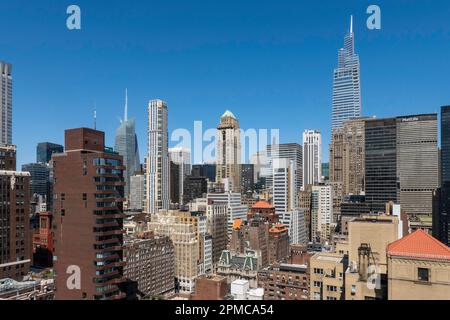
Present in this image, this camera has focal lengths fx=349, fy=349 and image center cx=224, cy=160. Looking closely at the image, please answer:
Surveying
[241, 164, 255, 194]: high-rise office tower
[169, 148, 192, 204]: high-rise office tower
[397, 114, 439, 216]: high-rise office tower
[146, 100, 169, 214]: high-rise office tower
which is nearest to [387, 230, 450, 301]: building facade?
[146, 100, 169, 214]: high-rise office tower

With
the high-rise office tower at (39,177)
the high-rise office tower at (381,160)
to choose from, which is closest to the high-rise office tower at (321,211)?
the high-rise office tower at (381,160)

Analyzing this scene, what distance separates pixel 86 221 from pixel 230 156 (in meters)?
89.9

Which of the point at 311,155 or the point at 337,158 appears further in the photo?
the point at 311,155

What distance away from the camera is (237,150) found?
11638 cm

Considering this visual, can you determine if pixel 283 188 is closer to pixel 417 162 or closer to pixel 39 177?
pixel 417 162

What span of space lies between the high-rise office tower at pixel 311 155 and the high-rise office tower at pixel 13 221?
12320 cm

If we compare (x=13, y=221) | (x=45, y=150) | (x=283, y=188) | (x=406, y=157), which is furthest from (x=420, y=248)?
(x=45, y=150)

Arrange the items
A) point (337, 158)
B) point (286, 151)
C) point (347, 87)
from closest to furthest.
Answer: point (337, 158) < point (286, 151) < point (347, 87)

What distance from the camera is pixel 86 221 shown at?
28234mm

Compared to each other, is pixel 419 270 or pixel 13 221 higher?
pixel 419 270

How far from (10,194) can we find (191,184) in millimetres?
81751

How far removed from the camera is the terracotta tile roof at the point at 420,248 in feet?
47.2
